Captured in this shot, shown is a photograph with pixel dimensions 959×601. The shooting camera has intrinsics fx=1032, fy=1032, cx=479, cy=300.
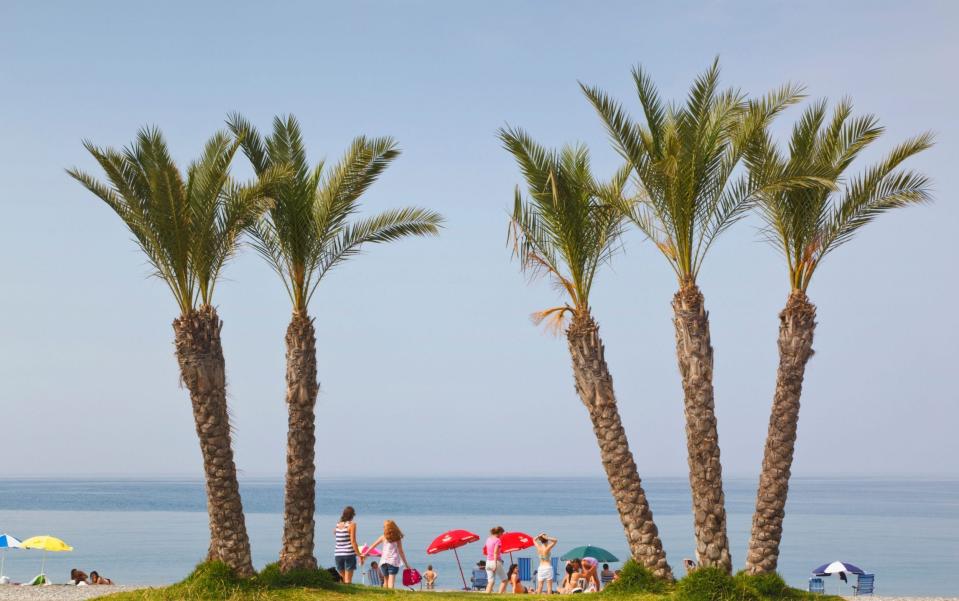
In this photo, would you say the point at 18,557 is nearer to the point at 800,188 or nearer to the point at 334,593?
the point at 334,593

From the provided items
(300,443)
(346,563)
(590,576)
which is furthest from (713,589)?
(300,443)

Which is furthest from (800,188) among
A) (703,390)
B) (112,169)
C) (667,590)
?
(112,169)

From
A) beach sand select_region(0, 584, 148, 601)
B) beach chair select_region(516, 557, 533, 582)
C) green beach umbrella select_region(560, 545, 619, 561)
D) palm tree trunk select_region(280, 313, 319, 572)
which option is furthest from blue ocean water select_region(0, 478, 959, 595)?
palm tree trunk select_region(280, 313, 319, 572)

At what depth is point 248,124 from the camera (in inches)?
748

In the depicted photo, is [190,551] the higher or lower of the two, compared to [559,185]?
lower

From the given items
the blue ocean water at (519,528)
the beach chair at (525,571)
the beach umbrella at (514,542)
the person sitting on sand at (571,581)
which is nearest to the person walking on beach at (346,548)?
the person sitting on sand at (571,581)

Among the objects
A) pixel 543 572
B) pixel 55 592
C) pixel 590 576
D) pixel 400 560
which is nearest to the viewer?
pixel 55 592

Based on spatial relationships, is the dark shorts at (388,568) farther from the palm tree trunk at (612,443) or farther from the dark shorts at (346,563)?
the palm tree trunk at (612,443)

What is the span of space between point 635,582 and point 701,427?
8.87 ft

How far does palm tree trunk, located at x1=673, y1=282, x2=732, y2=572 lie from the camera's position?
1638cm

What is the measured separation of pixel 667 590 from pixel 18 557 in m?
38.6

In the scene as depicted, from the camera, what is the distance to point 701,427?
54.9ft

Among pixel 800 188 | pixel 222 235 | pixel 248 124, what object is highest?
pixel 248 124

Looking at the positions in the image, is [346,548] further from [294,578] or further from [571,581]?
[571,581]
